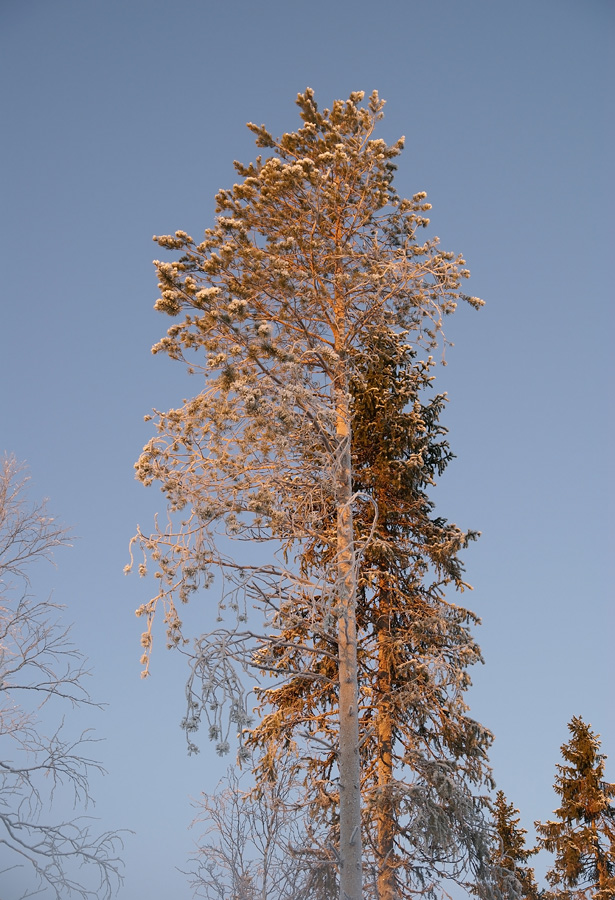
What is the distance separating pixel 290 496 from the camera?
1189cm

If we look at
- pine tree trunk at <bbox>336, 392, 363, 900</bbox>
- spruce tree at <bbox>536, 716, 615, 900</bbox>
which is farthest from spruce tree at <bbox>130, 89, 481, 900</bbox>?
spruce tree at <bbox>536, 716, 615, 900</bbox>

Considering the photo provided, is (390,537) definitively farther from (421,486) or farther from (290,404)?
(290,404)

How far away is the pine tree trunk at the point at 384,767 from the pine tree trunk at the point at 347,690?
5.91 ft

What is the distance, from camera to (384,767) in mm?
12023

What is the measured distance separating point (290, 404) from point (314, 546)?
11.1 ft

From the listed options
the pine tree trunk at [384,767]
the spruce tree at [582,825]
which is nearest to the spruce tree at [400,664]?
the pine tree trunk at [384,767]

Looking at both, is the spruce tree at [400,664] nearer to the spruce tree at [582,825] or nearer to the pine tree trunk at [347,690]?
the pine tree trunk at [347,690]

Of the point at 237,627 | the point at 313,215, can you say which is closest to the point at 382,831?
the point at 237,627

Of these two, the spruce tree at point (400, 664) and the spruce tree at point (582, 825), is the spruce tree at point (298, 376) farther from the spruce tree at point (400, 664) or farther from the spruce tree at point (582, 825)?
the spruce tree at point (582, 825)

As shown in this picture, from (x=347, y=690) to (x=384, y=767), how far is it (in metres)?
2.66

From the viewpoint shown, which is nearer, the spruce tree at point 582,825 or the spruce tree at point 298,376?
the spruce tree at point 298,376

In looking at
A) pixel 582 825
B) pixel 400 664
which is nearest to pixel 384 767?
pixel 400 664

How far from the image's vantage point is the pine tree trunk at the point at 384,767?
37.1 feet

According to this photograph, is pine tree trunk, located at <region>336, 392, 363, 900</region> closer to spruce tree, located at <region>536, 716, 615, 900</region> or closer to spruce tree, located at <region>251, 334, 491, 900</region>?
spruce tree, located at <region>251, 334, 491, 900</region>
